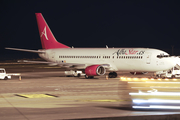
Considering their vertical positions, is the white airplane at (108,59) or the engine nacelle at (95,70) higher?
the white airplane at (108,59)

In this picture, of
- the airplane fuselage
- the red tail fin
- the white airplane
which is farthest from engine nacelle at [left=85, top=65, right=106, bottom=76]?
the red tail fin

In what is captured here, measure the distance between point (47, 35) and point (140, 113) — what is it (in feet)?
131

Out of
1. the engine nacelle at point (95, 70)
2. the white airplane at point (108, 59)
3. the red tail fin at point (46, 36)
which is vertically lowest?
the engine nacelle at point (95, 70)

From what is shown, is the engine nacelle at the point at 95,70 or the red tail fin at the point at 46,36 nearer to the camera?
the engine nacelle at the point at 95,70

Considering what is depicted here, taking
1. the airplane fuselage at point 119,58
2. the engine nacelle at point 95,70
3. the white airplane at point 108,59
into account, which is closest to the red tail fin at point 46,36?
the white airplane at point 108,59

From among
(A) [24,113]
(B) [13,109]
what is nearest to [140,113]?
(A) [24,113]

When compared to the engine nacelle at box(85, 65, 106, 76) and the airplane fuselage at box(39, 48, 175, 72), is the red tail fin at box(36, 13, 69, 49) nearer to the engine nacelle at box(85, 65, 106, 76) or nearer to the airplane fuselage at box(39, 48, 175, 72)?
the airplane fuselage at box(39, 48, 175, 72)

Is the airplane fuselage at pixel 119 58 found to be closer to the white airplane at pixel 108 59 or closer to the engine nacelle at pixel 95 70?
the white airplane at pixel 108 59

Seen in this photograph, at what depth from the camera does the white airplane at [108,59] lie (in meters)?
43.7

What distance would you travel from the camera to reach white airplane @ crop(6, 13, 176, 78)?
4369 centimetres

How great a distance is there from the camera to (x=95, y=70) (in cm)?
4434

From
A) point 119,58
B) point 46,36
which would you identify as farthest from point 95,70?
point 46,36

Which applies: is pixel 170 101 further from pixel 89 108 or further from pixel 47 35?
pixel 47 35

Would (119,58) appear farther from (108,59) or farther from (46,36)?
(46,36)
